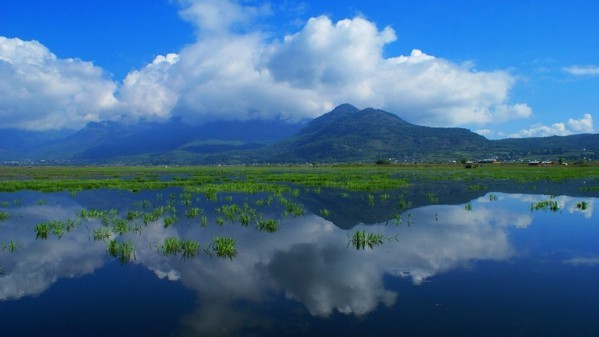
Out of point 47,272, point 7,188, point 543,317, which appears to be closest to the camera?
point 543,317

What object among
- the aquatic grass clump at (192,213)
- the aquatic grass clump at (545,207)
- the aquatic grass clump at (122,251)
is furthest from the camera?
the aquatic grass clump at (545,207)

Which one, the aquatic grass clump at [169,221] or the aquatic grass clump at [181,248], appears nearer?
the aquatic grass clump at [181,248]

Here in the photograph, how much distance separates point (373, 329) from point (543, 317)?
16.8 feet

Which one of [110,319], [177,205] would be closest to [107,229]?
[177,205]

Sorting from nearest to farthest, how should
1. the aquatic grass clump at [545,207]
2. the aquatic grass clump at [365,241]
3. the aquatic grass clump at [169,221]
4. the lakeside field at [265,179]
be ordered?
the aquatic grass clump at [365,241], the aquatic grass clump at [169,221], the aquatic grass clump at [545,207], the lakeside field at [265,179]

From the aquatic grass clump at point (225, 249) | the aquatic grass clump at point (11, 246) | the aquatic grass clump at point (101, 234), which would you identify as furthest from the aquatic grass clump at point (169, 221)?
the aquatic grass clump at point (225, 249)

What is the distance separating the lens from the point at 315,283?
14352 mm

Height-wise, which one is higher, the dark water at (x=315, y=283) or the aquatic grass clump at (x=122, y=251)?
the aquatic grass clump at (x=122, y=251)

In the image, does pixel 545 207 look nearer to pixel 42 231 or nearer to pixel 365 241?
pixel 365 241

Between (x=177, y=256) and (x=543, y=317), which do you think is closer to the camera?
(x=543, y=317)

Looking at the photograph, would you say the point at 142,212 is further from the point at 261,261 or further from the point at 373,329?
the point at 373,329

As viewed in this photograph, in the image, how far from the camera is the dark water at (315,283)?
35.7 feet

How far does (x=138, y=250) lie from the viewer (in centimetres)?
1931

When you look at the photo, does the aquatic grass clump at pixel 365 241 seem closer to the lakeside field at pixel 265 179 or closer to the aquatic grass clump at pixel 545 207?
the aquatic grass clump at pixel 545 207
